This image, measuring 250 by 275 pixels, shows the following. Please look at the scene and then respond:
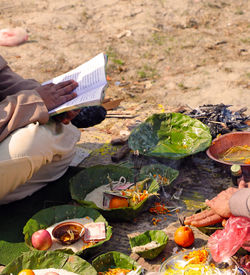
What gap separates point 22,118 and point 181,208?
1624mm

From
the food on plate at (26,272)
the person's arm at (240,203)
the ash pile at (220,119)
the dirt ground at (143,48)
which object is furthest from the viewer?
the dirt ground at (143,48)

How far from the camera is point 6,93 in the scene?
180 inches

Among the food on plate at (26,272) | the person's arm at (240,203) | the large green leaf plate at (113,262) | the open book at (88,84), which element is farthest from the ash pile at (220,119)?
the food on plate at (26,272)

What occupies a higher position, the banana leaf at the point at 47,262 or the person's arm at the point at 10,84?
the person's arm at the point at 10,84

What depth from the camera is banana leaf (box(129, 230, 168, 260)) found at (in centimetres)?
339

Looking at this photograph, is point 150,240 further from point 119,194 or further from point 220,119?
point 220,119

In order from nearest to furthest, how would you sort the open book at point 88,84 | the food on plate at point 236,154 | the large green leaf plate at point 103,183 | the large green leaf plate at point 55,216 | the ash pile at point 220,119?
1. the large green leaf plate at point 55,216
2. the open book at point 88,84
3. the large green leaf plate at point 103,183
4. the food on plate at point 236,154
5. the ash pile at point 220,119

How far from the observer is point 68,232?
356cm

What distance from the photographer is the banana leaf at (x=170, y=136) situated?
183 inches

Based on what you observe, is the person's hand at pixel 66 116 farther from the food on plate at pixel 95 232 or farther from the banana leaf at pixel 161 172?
the food on plate at pixel 95 232

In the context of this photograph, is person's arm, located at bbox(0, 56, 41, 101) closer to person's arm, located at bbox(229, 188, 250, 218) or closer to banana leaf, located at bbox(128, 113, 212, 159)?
banana leaf, located at bbox(128, 113, 212, 159)

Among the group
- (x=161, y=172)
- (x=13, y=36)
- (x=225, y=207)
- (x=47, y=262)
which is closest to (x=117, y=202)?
(x=161, y=172)

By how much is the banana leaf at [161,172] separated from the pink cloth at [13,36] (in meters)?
5.04

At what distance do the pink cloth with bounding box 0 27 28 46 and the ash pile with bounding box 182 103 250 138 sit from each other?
440 cm
